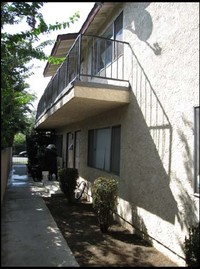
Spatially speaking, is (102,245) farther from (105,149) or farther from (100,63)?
(100,63)

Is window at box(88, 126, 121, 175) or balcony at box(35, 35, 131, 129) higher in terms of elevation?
balcony at box(35, 35, 131, 129)

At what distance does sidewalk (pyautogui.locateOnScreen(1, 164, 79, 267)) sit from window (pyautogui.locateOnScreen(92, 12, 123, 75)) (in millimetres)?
4875

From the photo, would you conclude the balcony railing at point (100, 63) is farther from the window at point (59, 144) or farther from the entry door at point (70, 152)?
the window at point (59, 144)

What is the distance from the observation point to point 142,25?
7.36 meters

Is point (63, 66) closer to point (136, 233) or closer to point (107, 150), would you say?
point (107, 150)

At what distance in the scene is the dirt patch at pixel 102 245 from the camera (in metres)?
5.35

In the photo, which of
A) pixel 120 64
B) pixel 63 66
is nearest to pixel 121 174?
pixel 120 64

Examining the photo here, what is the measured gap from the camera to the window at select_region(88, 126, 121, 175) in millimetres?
8781

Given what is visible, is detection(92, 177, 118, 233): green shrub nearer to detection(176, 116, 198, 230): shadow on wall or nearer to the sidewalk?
the sidewalk

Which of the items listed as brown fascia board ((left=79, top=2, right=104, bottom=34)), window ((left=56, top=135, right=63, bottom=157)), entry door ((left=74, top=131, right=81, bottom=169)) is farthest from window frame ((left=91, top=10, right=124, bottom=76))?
window ((left=56, top=135, right=63, bottom=157))

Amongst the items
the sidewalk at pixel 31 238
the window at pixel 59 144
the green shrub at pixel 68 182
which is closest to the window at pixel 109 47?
the green shrub at pixel 68 182

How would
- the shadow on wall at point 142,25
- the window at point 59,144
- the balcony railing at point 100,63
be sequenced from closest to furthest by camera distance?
the shadow on wall at point 142,25
the balcony railing at point 100,63
the window at point 59,144

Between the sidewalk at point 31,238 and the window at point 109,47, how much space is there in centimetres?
487

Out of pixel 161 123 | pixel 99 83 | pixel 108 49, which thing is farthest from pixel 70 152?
pixel 161 123
